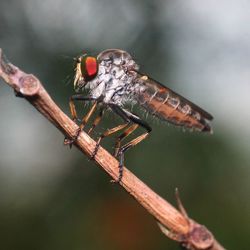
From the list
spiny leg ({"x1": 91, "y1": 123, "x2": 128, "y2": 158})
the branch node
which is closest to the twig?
the branch node

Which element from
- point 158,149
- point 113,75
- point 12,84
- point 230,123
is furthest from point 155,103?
point 230,123

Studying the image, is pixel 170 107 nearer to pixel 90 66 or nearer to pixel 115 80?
pixel 115 80

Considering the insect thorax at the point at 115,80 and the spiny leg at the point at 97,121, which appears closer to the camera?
the spiny leg at the point at 97,121

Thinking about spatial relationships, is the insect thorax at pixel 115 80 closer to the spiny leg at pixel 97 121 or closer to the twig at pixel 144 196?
the spiny leg at pixel 97 121

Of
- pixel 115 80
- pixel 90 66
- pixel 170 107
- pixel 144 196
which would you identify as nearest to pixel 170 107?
pixel 170 107

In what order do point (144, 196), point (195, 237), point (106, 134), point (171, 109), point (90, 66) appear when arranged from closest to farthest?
point (195, 237) < point (144, 196) < point (106, 134) < point (90, 66) < point (171, 109)

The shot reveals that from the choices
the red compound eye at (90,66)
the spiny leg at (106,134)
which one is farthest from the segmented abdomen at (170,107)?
the red compound eye at (90,66)

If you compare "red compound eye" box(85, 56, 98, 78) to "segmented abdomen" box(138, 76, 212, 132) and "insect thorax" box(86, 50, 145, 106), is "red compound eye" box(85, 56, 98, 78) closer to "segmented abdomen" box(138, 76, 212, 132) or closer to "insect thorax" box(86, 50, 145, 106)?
"insect thorax" box(86, 50, 145, 106)
